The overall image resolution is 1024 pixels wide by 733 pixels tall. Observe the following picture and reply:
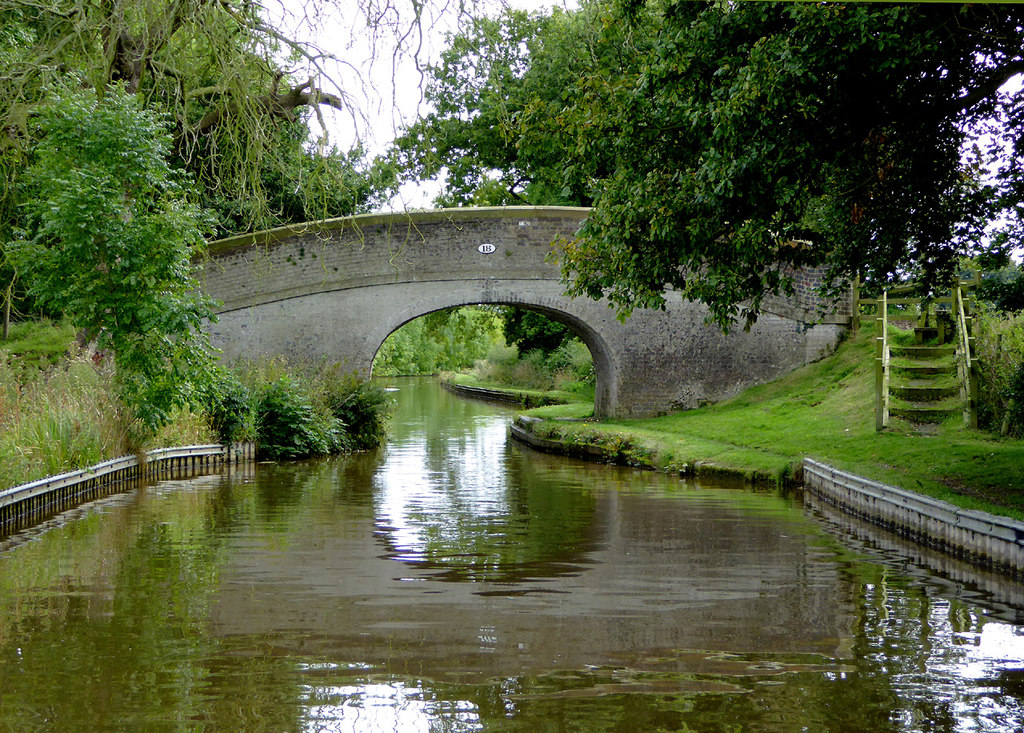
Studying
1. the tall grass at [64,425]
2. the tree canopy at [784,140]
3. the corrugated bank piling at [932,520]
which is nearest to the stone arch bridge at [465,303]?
the tall grass at [64,425]

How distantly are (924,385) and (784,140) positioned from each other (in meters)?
7.56

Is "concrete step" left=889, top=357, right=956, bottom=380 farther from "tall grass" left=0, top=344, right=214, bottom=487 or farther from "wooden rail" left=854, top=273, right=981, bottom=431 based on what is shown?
"tall grass" left=0, top=344, right=214, bottom=487

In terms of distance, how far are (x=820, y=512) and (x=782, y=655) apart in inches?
237

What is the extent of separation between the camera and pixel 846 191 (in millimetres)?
11047

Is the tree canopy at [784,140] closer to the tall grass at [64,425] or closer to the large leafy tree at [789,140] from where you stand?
the large leafy tree at [789,140]

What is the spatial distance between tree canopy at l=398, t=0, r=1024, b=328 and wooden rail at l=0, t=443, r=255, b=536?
5059 mm

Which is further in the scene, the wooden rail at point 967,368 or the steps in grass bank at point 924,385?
the steps in grass bank at point 924,385

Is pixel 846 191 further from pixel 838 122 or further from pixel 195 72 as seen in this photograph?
pixel 195 72

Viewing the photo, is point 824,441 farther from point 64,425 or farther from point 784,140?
point 64,425

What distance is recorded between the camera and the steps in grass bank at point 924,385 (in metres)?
15.0

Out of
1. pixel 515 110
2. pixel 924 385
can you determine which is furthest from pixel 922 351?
pixel 515 110

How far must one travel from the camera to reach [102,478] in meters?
12.0

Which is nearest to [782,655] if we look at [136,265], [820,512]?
[820,512]

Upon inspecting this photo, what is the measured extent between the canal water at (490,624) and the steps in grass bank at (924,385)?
490 cm
